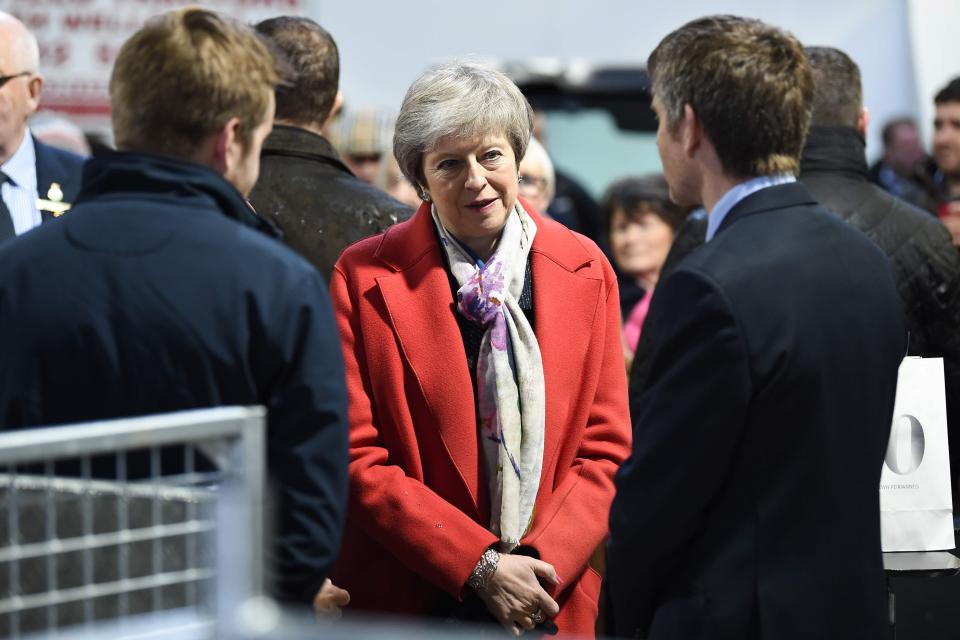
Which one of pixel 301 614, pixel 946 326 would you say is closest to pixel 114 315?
pixel 301 614

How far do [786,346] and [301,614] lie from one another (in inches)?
30.2

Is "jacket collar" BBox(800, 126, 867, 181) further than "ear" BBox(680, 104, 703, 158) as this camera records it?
Yes

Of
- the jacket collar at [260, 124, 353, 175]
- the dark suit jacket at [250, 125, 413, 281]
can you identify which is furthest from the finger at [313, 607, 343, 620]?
the jacket collar at [260, 124, 353, 175]

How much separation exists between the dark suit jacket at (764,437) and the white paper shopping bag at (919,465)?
17.5 inches

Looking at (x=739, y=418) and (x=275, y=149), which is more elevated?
(x=275, y=149)

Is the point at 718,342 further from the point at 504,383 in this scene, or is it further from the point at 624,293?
the point at 624,293

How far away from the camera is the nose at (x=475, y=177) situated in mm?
2570

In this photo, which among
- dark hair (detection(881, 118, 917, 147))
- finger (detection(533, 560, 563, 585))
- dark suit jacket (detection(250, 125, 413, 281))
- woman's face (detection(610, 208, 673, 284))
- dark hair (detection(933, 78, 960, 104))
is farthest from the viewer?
dark hair (detection(881, 118, 917, 147))

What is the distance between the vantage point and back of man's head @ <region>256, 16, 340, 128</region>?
3129 millimetres

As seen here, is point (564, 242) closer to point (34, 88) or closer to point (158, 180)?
point (158, 180)

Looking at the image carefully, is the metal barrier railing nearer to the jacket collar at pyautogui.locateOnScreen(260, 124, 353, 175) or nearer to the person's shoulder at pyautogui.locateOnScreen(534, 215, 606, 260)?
the person's shoulder at pyautogui.locateOnScreen(534, 215, 606, 260)

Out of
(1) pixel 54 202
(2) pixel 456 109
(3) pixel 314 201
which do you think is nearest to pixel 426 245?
(2) pixel 456 109

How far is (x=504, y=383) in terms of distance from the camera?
8.16 ft

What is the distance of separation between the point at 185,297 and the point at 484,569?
0.89m
